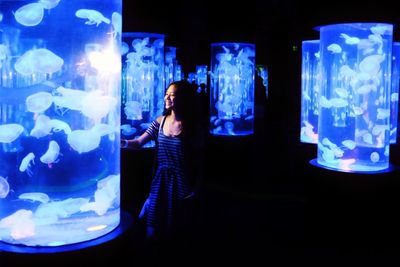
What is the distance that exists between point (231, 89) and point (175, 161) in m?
5.02

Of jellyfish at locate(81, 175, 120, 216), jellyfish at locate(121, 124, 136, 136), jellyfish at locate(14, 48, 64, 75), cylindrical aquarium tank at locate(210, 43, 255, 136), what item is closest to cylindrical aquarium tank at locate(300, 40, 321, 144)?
cylindrical aquarium tank at locate(210, 43, 255, 136)

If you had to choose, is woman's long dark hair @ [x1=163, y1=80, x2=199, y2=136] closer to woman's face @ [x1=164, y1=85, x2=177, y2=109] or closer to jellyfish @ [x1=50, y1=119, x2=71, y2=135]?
woman's face @ [x1=164, y1=85, x2=177, y2=109]

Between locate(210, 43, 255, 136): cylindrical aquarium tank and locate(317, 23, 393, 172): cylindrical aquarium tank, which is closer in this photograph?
locate(317, 23, 393, 172): cylindrical aquarium tank

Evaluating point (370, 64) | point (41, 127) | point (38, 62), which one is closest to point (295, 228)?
point (370, 64)

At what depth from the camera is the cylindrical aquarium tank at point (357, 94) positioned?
156 inches

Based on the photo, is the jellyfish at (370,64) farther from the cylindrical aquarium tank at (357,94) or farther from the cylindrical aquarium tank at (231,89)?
the cylindrical aquarium tank at (231,89)

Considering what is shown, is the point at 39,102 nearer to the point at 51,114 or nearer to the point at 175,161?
the point at 51,114

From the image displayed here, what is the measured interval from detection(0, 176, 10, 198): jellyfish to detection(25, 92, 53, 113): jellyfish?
1.15 feet

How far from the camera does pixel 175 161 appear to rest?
3115 millimetres

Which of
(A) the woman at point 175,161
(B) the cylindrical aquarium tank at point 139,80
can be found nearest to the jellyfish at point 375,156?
(A) the woman at point 175,161

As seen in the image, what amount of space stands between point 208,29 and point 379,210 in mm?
10373

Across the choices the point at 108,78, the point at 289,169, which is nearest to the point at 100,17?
the point at 108,78

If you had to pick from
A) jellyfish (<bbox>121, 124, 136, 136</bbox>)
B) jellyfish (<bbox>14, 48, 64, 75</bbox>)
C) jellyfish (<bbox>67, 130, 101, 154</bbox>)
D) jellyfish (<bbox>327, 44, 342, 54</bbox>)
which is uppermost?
jellyfish (<bbox>327, 44, 342, 54</bbox>)

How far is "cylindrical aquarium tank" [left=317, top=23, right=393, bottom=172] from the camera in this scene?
3963mm
